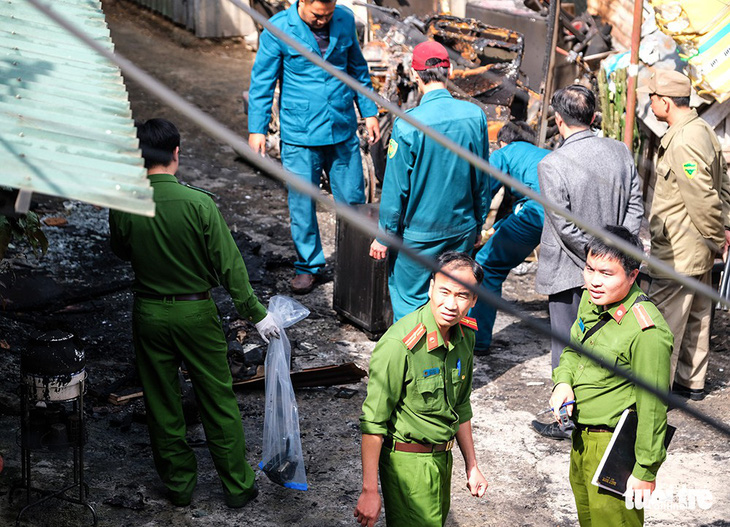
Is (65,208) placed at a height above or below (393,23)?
below

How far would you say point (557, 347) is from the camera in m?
5.86

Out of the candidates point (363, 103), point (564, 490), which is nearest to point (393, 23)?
point (363, 103)

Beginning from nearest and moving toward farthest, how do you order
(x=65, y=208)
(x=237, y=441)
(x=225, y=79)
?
(x=237, y=441) < (x=65, y=208) < (x=225, y=79)

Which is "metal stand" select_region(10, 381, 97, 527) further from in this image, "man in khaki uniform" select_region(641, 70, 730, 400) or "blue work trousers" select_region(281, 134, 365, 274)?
"man in khaki uniform" select_region(641, 70, 730, 400)

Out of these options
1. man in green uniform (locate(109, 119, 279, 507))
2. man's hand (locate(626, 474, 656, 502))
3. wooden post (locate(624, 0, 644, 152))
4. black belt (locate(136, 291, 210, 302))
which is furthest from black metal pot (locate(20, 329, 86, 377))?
wooden post (locate(624, 0, 644, 152))

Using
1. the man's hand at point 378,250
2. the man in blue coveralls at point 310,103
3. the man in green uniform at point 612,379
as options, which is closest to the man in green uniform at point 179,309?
the man's hand at point 378,250

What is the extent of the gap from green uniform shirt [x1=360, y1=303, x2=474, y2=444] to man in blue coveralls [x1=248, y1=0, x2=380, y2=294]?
379cm

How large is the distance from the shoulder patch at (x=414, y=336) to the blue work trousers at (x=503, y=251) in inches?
110

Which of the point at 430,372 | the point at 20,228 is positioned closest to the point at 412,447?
the point at 430,372

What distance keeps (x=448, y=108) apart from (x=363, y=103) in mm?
2097

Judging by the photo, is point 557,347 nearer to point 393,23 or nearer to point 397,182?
point 397,182

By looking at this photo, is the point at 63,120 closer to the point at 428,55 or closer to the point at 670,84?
the point at 428,55

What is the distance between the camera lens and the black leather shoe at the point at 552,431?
18.6 ft

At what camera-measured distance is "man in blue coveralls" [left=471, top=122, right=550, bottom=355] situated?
6.30m
